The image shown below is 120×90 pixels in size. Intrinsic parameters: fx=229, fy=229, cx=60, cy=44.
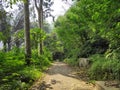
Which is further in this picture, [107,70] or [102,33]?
[107,70]

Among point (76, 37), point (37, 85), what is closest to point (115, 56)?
point (37, 85)

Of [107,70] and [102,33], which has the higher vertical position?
[102,33]

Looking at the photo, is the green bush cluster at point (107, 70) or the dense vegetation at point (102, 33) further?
the green bush cluster at point (107, 70)

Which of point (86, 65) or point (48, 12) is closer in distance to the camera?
point (86, 65)

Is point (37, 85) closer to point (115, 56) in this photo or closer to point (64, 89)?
point (64, 89)

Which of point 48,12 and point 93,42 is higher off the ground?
point 48,12

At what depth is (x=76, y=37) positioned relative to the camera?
23.9 metres

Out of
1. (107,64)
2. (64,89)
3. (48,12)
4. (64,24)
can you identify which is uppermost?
(48,12)

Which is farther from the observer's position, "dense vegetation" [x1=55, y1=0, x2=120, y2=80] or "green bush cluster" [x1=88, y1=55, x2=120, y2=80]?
"green bush cluster" [x1=88, y1=55, x2=120, y2=80]

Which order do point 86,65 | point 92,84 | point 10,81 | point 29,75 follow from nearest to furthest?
1. point 10,81
2. point 92,84
3. point 29,75
4. point 86,65

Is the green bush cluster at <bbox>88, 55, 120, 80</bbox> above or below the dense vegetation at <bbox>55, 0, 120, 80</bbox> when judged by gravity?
below

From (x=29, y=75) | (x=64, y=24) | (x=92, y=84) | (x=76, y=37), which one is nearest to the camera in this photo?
(x=92, y=84)

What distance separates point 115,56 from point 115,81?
107cm

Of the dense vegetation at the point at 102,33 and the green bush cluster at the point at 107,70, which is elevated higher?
the dense vegetation at the point at 102,33
